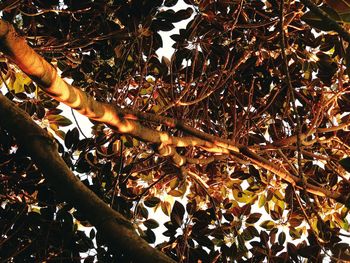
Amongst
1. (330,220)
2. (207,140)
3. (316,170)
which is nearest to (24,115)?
(207,140)

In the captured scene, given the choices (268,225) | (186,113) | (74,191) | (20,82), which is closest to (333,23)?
(74,191)

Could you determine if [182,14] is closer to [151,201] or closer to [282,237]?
[151,201]

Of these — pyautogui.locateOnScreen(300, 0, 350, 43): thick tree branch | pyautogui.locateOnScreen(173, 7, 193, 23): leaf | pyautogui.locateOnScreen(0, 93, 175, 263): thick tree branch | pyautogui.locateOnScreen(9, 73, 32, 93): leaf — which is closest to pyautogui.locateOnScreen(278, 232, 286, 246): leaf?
pyautogui.locateOnScreen(173, 7, 193, 23): leaf

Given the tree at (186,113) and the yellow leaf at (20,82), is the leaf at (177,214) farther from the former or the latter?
the yellow leaf at (20,82)

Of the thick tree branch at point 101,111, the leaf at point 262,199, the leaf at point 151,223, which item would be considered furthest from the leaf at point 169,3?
the leaf at point 262,199

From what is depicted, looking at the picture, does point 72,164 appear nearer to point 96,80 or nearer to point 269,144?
point 96,80

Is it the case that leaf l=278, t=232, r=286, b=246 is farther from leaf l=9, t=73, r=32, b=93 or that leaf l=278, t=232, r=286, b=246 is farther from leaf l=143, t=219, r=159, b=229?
leaf l=9, t=73, r=32, b=93

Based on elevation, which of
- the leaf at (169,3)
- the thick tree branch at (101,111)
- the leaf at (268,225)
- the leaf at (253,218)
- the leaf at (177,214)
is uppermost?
the leaf at (169,3)
